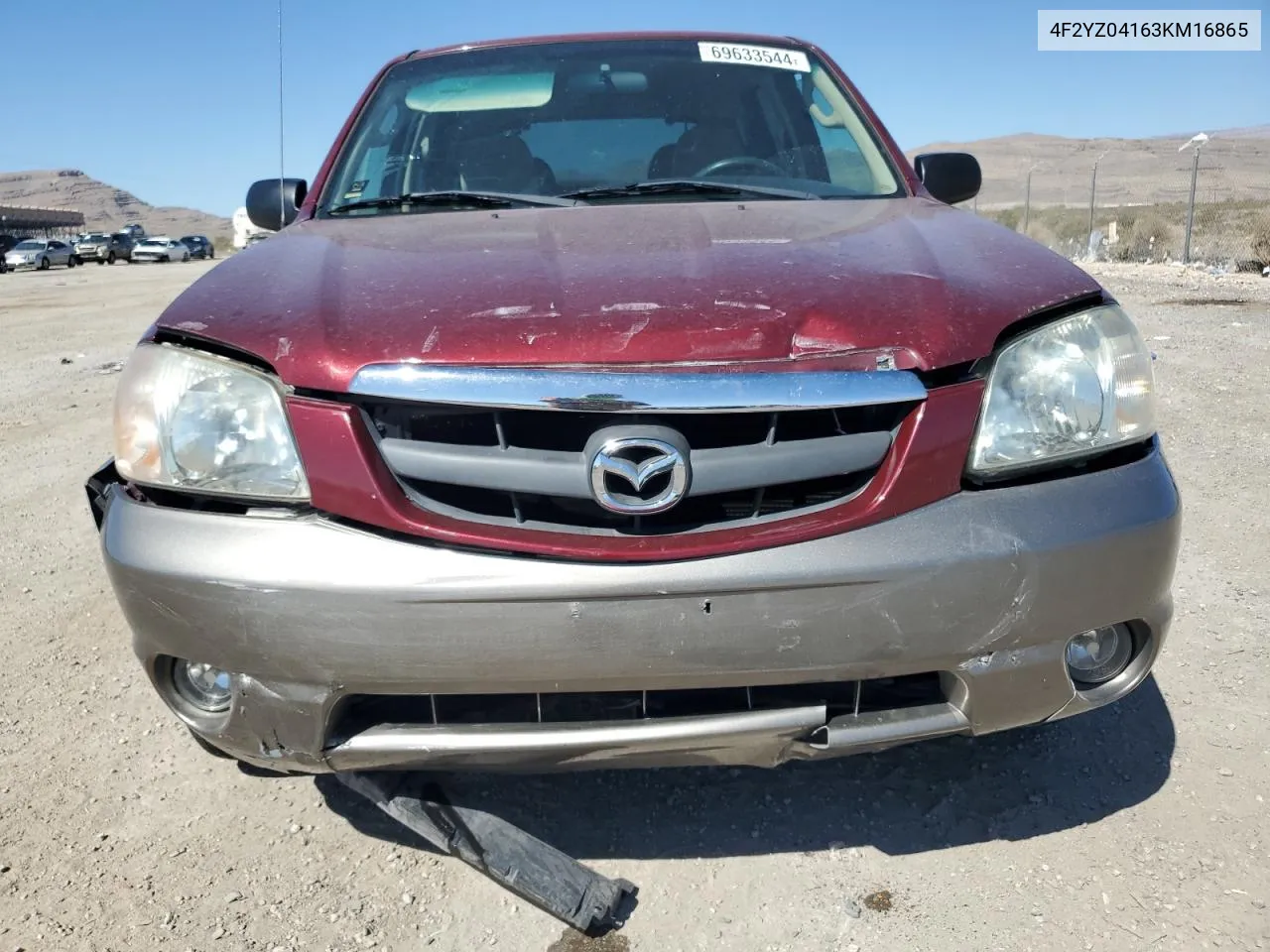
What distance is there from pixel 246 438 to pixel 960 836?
1574 mm

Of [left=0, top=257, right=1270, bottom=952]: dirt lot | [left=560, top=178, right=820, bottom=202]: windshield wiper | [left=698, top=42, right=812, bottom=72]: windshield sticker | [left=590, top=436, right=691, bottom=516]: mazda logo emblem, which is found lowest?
[left=0, top=257, right=1270, bottom=952]: dirt lot

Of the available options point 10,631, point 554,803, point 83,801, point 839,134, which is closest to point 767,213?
point 839,134

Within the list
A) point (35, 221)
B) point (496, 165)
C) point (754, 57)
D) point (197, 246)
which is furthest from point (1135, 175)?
point (35, 221)

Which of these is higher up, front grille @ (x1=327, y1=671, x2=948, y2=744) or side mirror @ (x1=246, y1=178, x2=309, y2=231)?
side mirror @ (x1=246, y1=178, x2=309, y2=231)

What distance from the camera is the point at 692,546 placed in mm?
1603

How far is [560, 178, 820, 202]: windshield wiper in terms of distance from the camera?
8.73ft

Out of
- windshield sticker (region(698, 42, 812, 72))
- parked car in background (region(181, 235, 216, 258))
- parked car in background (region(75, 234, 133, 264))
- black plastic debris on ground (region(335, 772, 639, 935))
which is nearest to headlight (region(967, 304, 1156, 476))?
black plastic debris on ground (region(335, 772, 639, 935))

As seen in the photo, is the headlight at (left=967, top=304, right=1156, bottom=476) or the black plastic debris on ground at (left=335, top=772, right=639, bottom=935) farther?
the black plastic debris on ground at (left=335, top=772, right=639, bottom=935)

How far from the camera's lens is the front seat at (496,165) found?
2.86 meters

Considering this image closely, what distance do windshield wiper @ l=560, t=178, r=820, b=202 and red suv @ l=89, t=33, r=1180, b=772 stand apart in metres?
0.80

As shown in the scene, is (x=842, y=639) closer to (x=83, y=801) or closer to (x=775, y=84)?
(x=83, y=801)

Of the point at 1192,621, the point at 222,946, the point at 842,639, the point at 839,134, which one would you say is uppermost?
the point at 839,134

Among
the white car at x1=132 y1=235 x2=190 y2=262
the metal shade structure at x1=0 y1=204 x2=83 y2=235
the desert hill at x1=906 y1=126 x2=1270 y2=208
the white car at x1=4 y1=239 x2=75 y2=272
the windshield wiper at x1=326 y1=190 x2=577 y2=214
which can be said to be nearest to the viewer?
the windshield wiper at x1=326 y1=190 x2=577 y2=214

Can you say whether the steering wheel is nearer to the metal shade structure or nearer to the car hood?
the car hood
